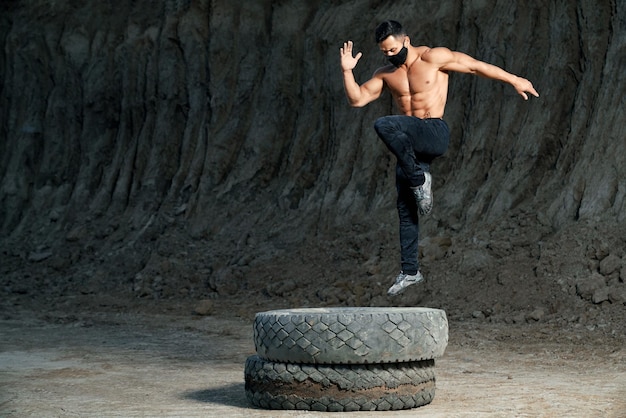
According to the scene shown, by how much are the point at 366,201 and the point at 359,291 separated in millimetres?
2755

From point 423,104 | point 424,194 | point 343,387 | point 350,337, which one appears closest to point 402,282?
point 350,337

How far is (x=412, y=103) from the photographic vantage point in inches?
339

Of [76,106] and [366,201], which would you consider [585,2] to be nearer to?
[366,201]

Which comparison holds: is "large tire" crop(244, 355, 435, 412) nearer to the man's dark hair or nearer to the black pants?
the black pants

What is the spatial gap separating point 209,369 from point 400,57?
4.80 meters

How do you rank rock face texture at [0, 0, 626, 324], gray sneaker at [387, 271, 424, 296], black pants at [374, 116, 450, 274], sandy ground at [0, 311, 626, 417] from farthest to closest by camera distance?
rock face texture at [0, 0, 626, 324]
sandy ground at [0, 311, 626, 417]
gray sneaker at [387, 271, 424, 296]
black pants at [374, 116, 450, 274]

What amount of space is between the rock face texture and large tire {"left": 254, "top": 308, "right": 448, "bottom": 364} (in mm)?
6251

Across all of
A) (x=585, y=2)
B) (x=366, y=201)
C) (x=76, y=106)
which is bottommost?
(x=366, y=201)

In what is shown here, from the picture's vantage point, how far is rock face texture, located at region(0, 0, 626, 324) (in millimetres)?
16141

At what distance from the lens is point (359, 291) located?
16547 mm

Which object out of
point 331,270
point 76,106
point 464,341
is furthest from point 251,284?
point 76,106

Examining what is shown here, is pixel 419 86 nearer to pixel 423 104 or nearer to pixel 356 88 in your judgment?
pixel 423 104

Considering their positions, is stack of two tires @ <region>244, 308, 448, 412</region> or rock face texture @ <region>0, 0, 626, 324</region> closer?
stack of two tires @ <region>244, 308, 448, 412</region>

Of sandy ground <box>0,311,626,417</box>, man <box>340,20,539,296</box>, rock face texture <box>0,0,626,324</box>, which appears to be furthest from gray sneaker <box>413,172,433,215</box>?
rock face texture <box>0,0,626,324</box>
